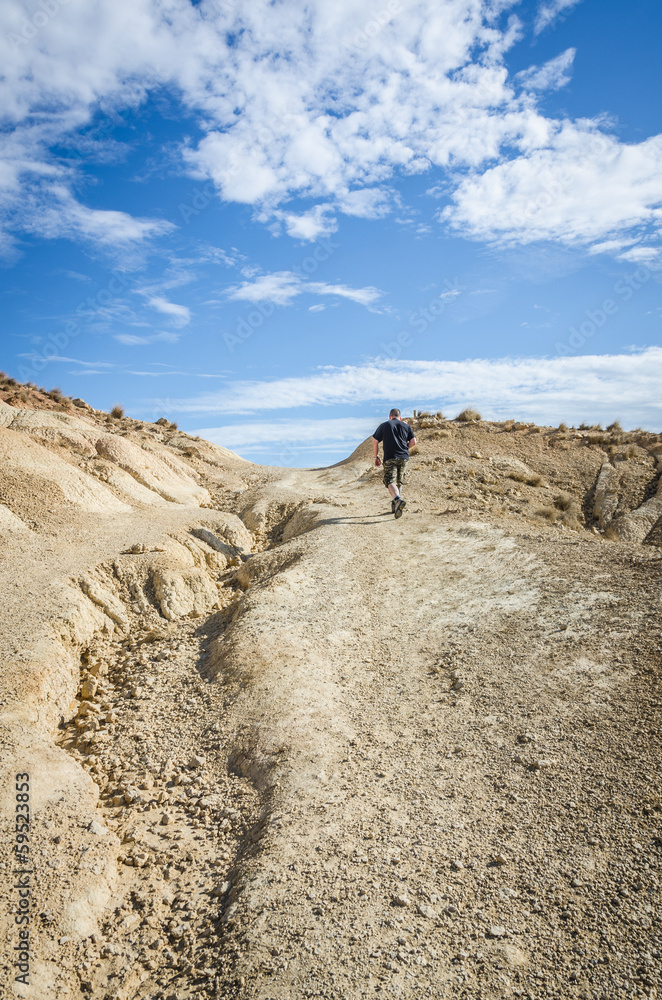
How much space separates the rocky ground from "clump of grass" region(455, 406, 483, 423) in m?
10.8

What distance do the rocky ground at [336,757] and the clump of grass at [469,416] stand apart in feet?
35.5

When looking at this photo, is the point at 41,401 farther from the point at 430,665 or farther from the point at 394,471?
the point at 430,665

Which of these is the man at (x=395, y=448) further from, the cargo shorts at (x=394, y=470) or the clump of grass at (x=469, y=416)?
the clump of grass at (x=469, y=416)

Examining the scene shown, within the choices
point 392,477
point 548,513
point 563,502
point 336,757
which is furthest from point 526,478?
point 336,757

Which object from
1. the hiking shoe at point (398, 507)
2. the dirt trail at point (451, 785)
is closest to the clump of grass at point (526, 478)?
the hiking shoe at point (398, 507)

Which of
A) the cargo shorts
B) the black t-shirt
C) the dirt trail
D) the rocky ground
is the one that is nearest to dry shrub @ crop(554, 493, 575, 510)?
the rocky ground

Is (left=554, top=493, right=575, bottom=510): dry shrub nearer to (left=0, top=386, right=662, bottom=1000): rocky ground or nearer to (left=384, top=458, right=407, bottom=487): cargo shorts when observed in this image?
(left=0, top=386, right=662, bottom=1000): rocky ground

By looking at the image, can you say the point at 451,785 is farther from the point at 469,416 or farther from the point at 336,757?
the point at 469,416

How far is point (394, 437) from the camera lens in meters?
13.9

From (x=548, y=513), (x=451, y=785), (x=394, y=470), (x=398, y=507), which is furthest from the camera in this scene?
(x=548, y=513)

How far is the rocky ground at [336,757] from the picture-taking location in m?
4.45

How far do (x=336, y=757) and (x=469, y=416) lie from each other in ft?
65.0

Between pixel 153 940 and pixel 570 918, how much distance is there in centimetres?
349

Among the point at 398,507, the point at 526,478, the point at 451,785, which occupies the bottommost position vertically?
the point at 451,785
